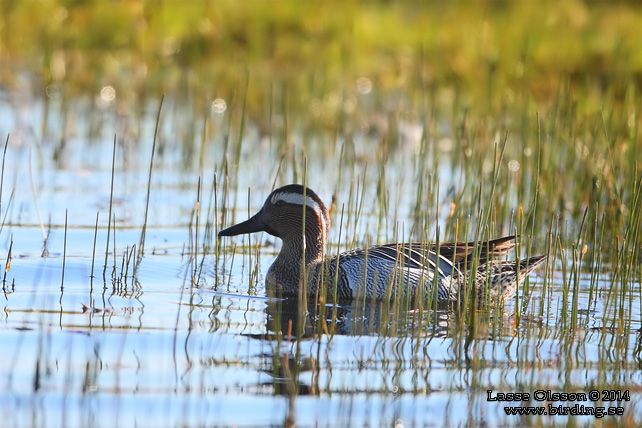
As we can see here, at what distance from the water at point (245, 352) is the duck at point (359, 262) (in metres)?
0.22

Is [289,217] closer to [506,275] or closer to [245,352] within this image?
[506,275]

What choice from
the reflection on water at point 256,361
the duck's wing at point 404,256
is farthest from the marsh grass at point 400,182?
the duck's wing at point 404,256

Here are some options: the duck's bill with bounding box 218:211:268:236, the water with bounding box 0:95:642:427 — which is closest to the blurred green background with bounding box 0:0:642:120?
the duck's bill with bounding box 218:211:268:236

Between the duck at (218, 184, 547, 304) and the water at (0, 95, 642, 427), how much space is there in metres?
0.22

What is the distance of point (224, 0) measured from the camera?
48.4 feet

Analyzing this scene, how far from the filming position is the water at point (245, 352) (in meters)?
3.94

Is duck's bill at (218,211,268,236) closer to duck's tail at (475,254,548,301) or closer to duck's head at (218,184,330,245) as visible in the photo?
duck's head at (218,184,330,245)

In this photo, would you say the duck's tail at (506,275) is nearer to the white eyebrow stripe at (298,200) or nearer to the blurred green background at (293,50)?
the white eyebrow stripe at (298,200)

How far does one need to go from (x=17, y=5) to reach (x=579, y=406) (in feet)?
36.2

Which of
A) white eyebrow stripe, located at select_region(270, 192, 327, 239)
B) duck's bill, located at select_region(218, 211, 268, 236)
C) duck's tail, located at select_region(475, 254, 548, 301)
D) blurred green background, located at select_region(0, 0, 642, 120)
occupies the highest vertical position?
blurred green background, located at select_region(0, 0, 642, 120)

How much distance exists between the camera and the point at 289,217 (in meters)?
6.57

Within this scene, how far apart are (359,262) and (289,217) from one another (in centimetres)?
73

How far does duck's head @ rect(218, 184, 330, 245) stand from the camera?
6410 millimetres

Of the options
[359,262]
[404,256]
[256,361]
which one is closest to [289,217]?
[359,262]
